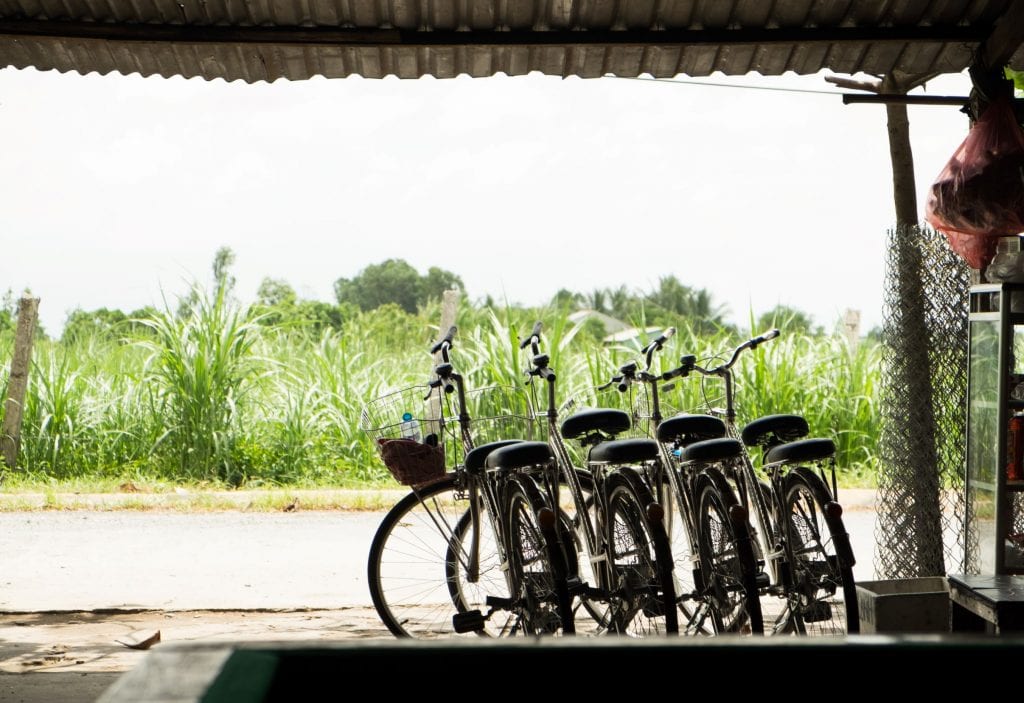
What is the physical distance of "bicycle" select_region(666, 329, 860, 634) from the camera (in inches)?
144

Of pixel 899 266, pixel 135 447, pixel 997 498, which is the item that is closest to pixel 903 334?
pixel 899 266

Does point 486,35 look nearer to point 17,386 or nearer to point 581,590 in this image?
point 581,590

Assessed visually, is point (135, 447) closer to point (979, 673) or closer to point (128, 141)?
point (979, 673)

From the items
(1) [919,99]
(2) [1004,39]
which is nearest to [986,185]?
(2) [1004,39]

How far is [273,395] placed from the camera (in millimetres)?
9203

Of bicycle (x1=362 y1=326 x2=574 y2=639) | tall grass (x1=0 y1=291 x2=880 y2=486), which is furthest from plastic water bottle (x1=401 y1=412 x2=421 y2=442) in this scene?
tall grass (x1=0 y1=291 x2=880 y2=486)

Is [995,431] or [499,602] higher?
[995,431]

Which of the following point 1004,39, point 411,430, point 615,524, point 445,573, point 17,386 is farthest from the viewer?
point 17,386

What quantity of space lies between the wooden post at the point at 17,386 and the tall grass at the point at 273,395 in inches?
6.4

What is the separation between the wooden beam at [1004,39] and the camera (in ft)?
12.7

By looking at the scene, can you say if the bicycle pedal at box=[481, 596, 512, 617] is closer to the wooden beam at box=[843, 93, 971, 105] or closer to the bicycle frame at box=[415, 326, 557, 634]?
the bicycle frame at box=[415, 326, 557, 634]

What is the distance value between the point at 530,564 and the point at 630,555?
34 centimetres

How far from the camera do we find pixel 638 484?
378 cm

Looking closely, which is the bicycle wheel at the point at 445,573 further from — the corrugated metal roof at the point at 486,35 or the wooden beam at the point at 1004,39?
the wooden beam at the point at 1004,39
